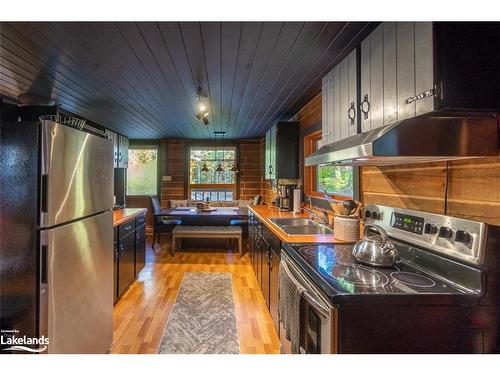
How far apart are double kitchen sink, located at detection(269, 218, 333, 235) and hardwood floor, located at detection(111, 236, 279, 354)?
2.82 ft

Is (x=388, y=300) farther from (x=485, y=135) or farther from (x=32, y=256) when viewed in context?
(x=32, y=256)

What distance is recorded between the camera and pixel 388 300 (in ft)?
3.28

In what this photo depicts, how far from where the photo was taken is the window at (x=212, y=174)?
21.5 ft

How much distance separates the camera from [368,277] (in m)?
1.19

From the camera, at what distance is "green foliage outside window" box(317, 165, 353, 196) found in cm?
262

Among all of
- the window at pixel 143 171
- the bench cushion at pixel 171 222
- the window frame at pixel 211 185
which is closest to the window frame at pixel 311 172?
the bench cushion at pixel 171 222

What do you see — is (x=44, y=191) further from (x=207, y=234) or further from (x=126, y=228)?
(x=207, y=234)

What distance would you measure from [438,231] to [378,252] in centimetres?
27

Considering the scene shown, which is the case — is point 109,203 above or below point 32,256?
above

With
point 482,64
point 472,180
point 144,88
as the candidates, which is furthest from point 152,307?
point 482,64

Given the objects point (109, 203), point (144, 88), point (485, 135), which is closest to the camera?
point (485, 135)

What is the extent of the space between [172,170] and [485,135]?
6.08 meters

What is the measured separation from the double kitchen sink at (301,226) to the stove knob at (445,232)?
1.11 metres
